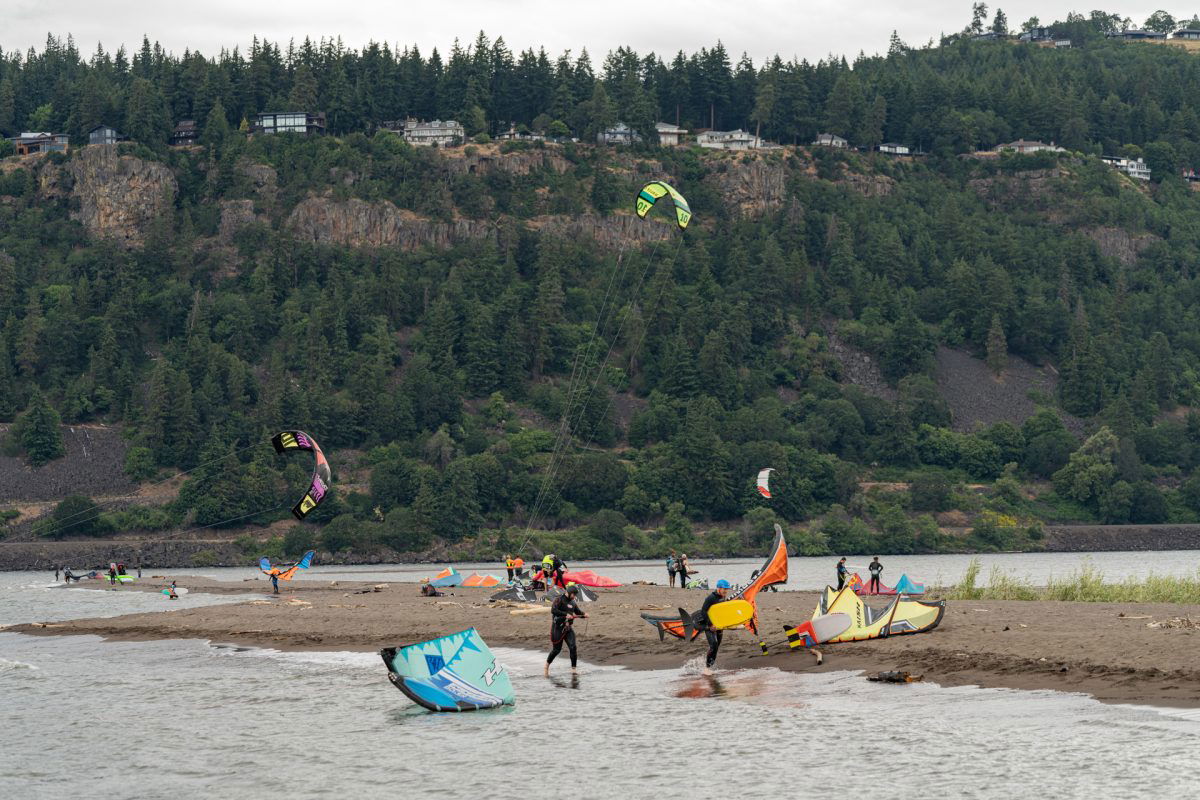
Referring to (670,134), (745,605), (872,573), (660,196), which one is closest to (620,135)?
(670,134)

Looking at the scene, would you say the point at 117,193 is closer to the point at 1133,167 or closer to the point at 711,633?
the point at 1133,167

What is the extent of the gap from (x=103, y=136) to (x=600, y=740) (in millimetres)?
153505

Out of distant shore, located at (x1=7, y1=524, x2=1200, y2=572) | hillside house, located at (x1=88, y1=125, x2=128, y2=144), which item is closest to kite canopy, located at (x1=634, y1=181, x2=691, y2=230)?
distant shore, located at (x1=7, y1=524, x2=1200, y2=572)

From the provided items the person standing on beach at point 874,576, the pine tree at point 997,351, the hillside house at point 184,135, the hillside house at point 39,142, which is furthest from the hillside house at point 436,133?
the person standing on beach at point 874,576

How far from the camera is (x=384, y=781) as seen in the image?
70.5ft

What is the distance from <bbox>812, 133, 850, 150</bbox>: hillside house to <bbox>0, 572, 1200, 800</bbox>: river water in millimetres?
152171

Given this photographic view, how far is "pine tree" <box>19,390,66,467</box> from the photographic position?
119 metres

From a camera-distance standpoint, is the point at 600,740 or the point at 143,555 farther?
the point at 143,555

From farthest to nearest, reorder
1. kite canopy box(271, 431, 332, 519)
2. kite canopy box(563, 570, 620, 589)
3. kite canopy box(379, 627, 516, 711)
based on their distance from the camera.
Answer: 1. kite canopy box(563, 570, 620, 589)
2. kite canopy box(271, 431, 332, 519)
3. kite canopy box(379, 627, 516, 711)

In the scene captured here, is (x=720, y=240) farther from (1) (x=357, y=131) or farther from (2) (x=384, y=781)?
(2) (x=384, y=781)

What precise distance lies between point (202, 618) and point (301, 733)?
19.8m

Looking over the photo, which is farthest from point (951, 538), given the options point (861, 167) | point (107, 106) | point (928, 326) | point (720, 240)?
point (107, 106)

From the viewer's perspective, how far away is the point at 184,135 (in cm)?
16462

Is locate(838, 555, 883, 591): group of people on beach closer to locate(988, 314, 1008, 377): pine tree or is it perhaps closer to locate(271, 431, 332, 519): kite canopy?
locate(271, 431, 332, 519): kite canopy
